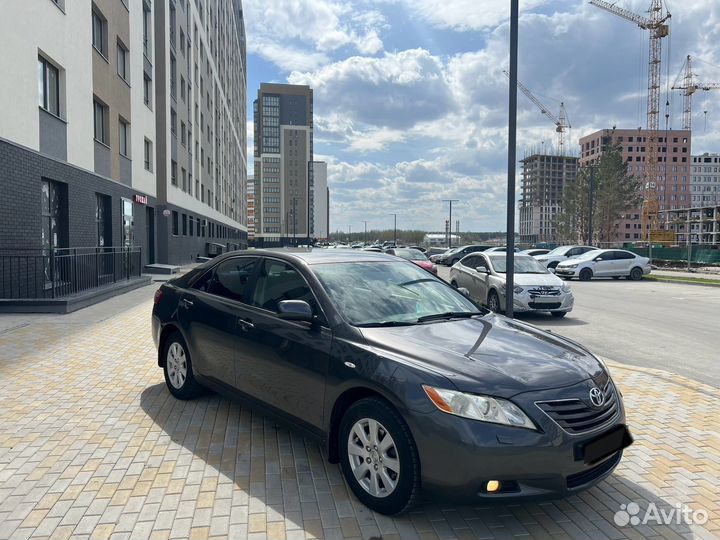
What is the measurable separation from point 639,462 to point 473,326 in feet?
5.30

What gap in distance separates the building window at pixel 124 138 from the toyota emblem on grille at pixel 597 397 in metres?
21.1

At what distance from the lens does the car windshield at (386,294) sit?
12.6ft

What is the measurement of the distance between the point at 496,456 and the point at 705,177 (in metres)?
189

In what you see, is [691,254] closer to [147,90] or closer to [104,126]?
[147,90]

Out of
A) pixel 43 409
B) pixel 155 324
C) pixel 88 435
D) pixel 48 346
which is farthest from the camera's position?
pixel 48 346

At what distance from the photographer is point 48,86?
13859 mm

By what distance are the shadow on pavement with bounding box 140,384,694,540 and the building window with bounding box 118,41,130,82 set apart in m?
20.4

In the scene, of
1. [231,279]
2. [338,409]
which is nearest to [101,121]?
[231,279]

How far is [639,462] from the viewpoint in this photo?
3.94 m

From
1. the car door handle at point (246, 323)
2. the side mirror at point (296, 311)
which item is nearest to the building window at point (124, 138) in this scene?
the car door handle at point (246, 323)

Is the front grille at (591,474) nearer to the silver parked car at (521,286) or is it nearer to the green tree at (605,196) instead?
the silver parked car at (521,286)

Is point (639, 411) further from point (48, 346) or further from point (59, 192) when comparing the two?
point (59, 192)

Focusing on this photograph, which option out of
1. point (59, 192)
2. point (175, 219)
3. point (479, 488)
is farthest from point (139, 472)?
point (175, 219)

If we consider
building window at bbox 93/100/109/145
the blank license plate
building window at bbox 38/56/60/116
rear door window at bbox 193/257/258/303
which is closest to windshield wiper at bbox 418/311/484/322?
the blank license plate
